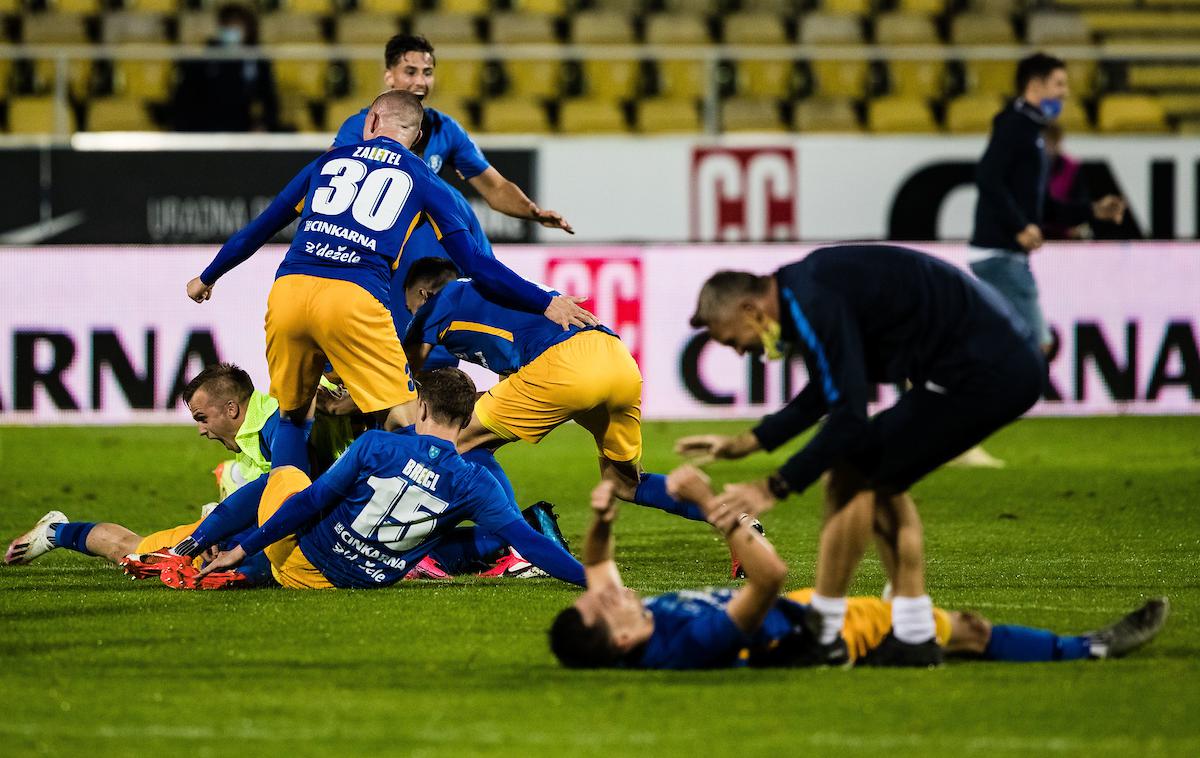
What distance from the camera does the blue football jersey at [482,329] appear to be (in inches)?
300

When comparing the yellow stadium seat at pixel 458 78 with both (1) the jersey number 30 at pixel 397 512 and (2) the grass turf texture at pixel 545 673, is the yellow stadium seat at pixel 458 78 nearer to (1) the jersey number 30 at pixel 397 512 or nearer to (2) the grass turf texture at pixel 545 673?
(2) the grass turf texture at pixel 545 673

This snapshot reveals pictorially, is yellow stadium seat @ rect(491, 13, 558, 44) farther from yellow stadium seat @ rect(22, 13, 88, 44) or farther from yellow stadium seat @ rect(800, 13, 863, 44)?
yellow stadium seat @ rect(22, 13, 88, 44)

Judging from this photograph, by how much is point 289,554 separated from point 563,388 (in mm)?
1271

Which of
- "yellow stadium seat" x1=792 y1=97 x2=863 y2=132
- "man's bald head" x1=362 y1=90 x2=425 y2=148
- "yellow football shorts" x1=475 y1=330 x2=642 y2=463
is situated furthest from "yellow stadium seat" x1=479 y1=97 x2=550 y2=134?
"yellow football shorts" x1=475 y1=330 x2=642 y2=463

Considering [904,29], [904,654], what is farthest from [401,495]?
[904,29]

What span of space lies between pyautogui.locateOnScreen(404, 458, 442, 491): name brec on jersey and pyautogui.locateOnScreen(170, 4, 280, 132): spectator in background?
9.91 metres

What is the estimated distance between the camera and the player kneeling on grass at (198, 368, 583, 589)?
261 inches

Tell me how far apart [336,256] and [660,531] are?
2666 millimetres

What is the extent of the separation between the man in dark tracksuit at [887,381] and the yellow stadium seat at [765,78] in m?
12.2

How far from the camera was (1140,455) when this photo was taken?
40.6 ft

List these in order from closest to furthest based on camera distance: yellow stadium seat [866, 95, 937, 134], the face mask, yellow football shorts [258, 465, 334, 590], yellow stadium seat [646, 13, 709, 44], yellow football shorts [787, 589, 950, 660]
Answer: yellow football shorts [787, 589, 950, 660], yellow football shorts [258, 465, 334, 590], the face mask, yellow stadium seat [866, 95, 937, 134], yellow stadium seat [646, 13, 709, 44]

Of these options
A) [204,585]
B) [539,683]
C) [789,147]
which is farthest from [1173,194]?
[539,683]

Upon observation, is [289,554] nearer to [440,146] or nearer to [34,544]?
[34,544]

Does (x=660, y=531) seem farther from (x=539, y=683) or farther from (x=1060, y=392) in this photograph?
(x=1060, y=392)
